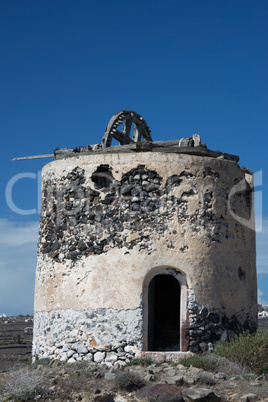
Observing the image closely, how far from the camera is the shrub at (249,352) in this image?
1105 centimetres

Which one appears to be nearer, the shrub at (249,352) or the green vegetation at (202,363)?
the green vegetation at (202,363)

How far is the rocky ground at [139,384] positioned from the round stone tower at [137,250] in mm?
945

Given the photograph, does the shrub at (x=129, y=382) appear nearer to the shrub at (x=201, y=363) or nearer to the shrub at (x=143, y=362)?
the shrub at (x=143, y=362)

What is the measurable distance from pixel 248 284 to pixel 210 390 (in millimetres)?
3795

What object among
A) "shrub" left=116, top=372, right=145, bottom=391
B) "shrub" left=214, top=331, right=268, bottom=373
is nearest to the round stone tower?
"shrub" left=214, top=331, right=268, bottom=373

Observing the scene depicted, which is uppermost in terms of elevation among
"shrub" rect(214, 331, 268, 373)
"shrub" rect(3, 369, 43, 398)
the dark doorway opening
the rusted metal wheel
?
the rusted metal wheel

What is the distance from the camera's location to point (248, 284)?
12.8m

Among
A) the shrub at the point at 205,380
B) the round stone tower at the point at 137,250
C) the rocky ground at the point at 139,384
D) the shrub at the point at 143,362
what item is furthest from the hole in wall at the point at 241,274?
the shrub at the point at 205,380

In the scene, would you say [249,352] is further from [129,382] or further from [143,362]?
[129,382]

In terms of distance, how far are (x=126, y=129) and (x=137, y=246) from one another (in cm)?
396

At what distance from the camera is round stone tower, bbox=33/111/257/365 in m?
11.6

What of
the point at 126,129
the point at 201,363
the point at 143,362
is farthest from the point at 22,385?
the point at 126,129

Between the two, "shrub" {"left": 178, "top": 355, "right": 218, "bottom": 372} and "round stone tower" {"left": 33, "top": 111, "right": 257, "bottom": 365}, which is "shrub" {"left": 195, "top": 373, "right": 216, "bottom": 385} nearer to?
"shrub" {"left": 178, "top": 355, "right": 218, "bottom": 372}

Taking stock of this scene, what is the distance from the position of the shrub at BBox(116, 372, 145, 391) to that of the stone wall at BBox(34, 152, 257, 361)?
150cm
